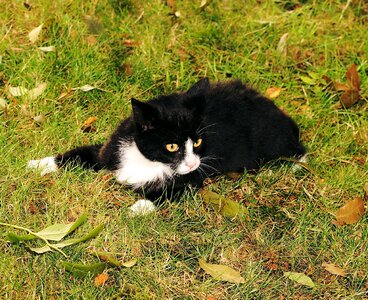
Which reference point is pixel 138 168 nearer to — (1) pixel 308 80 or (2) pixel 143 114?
(2) pixel 143 114

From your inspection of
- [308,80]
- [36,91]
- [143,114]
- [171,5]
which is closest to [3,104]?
[36,91]

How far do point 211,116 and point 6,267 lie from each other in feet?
5.18

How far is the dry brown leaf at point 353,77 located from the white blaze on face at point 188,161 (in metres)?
1.73

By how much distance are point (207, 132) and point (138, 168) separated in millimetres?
499

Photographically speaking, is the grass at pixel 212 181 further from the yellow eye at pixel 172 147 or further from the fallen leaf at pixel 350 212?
the yellow eye at pixel 172 147

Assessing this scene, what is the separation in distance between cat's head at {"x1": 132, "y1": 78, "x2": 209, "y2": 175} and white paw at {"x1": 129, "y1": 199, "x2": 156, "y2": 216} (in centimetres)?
28

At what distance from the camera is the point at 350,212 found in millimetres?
3801

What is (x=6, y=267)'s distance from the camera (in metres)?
3.17

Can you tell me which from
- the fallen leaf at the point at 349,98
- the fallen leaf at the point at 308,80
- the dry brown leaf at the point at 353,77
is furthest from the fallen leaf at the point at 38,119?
the dry brown leaf at the point at 353,77

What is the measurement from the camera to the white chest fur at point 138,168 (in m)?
3.68

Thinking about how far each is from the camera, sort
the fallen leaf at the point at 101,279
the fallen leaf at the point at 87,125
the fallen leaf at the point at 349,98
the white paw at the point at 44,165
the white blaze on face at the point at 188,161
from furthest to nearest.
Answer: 1. the fallen leaf at the point at 349,98
2. the fallen leaf at the point at 87,125
3. the white paw at the point at 44,165
4. the white blaze on face at the point at 188,161
5. the fallen leaf at the point at 101,279

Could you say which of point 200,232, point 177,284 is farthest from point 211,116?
point 177,284

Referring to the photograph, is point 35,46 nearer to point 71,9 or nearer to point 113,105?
point 71,9

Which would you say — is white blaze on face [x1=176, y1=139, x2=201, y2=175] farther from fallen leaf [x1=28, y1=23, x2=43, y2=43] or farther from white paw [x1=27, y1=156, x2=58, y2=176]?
fallen leaf [x1=28, y1=23, x2=43, y2=43]
